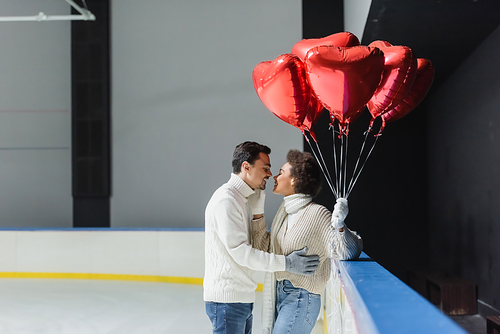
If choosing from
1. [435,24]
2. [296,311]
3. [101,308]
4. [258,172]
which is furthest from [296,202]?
[101,308]

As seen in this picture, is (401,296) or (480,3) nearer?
(401,296)

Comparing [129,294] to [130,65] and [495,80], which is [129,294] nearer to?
[130,65]

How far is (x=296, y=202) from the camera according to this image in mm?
1916

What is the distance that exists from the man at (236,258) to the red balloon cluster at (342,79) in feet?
1.46

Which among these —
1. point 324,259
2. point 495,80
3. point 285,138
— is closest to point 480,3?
point 495,80

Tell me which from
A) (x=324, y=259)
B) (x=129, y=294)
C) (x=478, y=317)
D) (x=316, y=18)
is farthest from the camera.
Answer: (x=316, y=18)

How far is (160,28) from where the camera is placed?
274 inches

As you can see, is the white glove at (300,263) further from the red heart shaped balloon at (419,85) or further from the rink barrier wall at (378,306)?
the red heart shaped balloon at (419,85)

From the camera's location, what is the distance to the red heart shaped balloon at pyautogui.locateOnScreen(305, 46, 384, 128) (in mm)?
1973

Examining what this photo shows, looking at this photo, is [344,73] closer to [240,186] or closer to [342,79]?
[342,79]

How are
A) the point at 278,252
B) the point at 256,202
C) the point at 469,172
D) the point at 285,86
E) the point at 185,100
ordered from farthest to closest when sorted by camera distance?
the point at 185,100, the point at 469,172, the point at 285,86, the point at 256,202, the point at 278,252

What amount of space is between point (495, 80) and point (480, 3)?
1.11 meters

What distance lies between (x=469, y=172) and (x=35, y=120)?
6.75 m

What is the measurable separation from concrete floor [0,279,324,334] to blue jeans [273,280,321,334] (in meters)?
1.73
